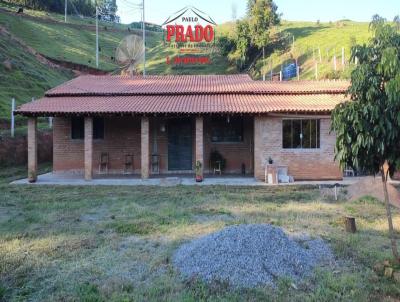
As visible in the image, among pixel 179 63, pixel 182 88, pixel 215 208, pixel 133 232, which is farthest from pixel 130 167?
A: pixel 179 63

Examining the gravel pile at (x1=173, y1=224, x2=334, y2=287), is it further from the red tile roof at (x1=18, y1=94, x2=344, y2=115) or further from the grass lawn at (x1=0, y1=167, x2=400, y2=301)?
the red tile roof at (x1=18, y1=94, x2=344, y2=115)

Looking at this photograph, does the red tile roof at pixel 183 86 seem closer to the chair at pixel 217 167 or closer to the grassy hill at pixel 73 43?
the chair at pixel 217 167

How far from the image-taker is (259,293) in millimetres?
5051

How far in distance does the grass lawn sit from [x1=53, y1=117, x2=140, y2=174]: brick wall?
3602mm

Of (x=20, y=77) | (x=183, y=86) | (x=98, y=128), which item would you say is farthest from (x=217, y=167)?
(x=20, y=77)

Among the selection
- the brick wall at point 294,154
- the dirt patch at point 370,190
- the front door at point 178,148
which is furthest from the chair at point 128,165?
the dirt patch at point 370,190

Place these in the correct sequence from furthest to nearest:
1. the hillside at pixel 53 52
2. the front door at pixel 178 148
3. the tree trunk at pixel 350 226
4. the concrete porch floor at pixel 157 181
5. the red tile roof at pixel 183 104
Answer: the hillside at pixel 53 52 < the front door at pixel 178 148 < the red tile roof at pixel 183 104 < the concrete porch floor at pixel 157 181 < the tree trunk at pixel 350 226

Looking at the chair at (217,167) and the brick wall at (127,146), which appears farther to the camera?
the brick wall at (127,146)

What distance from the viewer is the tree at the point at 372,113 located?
17.1ft

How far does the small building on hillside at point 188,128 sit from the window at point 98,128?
0.02m

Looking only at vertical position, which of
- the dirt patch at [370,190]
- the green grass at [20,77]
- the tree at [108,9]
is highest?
the tree at [108,9]

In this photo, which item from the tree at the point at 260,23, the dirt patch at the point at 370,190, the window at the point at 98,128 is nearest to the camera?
the dirt patch at the point at 370,190

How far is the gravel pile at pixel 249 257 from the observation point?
5500mm

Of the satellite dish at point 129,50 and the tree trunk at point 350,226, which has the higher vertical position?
the satellite dish at point 129,50
